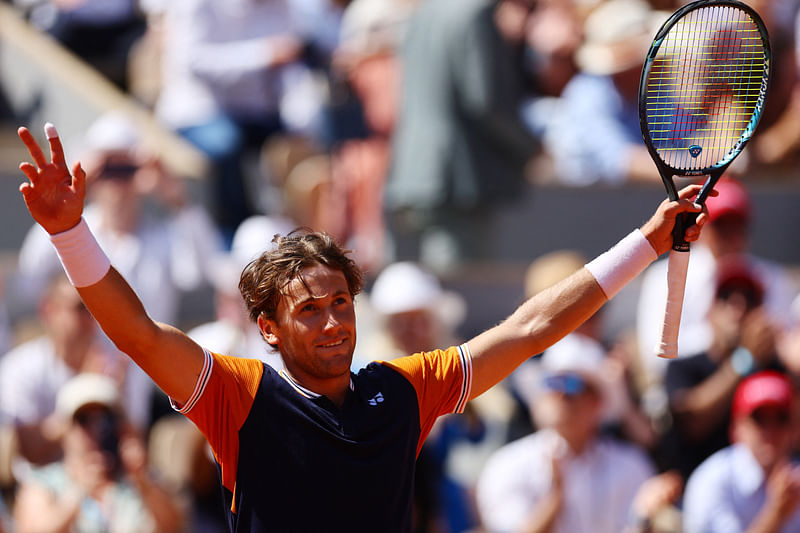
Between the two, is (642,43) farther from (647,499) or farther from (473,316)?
(647,499)

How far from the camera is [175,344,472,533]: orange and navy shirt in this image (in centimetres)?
322

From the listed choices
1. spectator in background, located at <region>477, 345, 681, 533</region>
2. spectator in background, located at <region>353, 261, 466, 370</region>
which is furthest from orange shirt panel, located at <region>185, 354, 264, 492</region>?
spectator in background, located at <region>353, 261, 466, 370</region>

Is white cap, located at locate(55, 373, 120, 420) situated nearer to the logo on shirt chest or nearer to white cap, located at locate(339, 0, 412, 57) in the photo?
the logo on shirt chest

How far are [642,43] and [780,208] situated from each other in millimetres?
1293

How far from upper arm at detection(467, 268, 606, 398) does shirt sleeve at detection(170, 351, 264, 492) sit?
2.05ft

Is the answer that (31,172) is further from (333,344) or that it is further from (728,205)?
(728,205)

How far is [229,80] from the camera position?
25.1 feet

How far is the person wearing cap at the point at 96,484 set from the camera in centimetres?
549

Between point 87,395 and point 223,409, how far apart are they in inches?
101

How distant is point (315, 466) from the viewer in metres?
3.23

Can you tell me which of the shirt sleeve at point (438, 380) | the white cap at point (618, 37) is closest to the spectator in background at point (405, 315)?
the white cap at point (618, 37)

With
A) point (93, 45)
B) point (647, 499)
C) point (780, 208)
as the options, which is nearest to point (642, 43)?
point (780, 208)

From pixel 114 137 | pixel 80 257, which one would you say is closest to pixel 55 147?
pixel 80 257

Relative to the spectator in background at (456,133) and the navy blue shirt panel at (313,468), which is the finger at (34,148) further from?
the spectator in background at (456,133)
